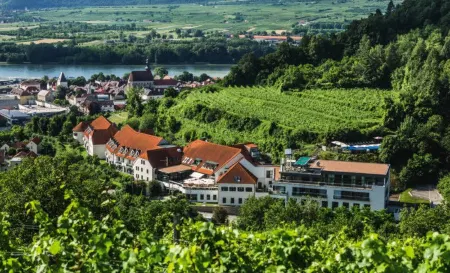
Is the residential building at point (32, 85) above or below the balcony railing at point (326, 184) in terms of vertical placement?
below

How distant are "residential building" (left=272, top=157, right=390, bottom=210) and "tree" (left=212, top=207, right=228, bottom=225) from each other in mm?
1130

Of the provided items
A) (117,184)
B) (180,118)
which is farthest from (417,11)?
(117,184)

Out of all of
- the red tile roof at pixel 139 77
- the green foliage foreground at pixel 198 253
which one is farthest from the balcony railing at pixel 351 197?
the red tile roof at pixel 139 77

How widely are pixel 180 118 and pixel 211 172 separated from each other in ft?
15.9

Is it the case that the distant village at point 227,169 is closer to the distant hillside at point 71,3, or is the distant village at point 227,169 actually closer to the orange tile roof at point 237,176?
the orange tile roof at point 237,176

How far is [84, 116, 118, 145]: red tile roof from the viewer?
16.8 metres

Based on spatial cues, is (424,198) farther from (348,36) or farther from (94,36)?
(94,36)

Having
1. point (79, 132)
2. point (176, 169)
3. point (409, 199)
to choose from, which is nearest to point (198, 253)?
point (409, 199)

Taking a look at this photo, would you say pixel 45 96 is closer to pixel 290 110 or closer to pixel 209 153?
pixel 290 110

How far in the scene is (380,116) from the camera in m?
16.0

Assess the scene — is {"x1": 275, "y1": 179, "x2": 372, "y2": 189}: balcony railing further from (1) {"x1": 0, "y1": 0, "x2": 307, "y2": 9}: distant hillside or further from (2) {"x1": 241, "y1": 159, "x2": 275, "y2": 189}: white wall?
(1) {"x1": 0, "y1": 0, "x2": 307, "y2": 9}: distant hillside

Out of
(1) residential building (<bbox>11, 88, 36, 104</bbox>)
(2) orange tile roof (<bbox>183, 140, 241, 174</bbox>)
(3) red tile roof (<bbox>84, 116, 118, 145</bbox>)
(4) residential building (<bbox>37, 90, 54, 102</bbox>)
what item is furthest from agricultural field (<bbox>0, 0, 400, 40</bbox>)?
(2) orange tile roof (<bbox>183, 140, 241, 174</bbox>)

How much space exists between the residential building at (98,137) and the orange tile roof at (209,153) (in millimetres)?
2858

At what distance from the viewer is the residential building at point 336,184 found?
463 inches
